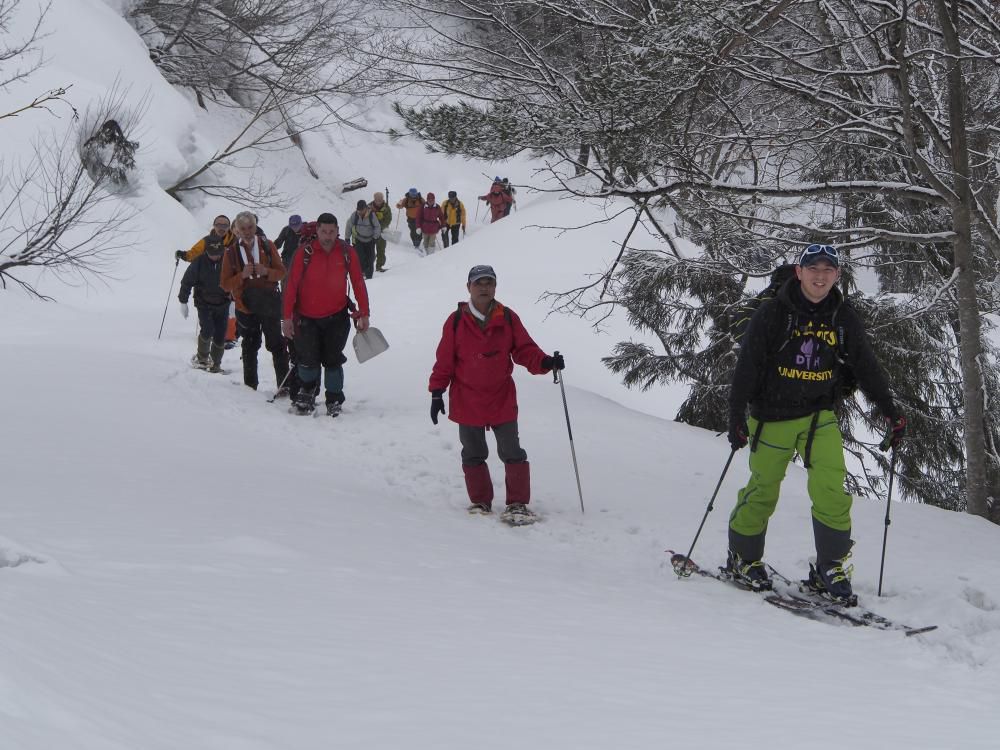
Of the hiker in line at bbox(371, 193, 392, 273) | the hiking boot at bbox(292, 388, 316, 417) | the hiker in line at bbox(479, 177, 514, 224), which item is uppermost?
the hiker in line at bbox(479, 177, 514, 224)

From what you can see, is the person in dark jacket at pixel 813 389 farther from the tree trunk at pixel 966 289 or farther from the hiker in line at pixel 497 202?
the hiker in line at pixel 497 202

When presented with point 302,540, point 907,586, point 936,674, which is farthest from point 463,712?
point 907,586

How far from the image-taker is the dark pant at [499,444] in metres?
6.39

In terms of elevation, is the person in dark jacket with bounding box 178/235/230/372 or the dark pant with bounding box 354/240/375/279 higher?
the dark pant with bounding box 354/240/375/279

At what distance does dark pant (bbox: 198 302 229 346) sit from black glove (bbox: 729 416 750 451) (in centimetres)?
769

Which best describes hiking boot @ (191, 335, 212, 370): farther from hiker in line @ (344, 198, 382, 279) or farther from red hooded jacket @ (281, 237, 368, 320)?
hiker in line @ (344, 198, 382, 279)

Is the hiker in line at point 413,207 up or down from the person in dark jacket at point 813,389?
up

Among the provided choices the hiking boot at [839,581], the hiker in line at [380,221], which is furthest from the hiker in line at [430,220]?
the hiking boot at [839,581]

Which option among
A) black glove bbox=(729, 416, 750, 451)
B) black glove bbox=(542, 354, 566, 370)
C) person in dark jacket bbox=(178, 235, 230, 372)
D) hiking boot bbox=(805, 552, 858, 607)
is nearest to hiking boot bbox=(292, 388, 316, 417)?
person in dark jacket bbox=(178, 235, 230, 372)

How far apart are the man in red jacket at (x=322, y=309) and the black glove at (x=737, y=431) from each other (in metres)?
4.75

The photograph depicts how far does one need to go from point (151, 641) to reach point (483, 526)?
11.9 feet

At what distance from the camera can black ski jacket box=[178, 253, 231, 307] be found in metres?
10.8

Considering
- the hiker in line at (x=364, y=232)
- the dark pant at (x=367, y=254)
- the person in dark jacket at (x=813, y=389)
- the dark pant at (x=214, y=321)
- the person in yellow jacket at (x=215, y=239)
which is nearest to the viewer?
the person in dark jacket at (x=813, y=389)

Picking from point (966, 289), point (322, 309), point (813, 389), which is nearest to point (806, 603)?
point (813, 389)
